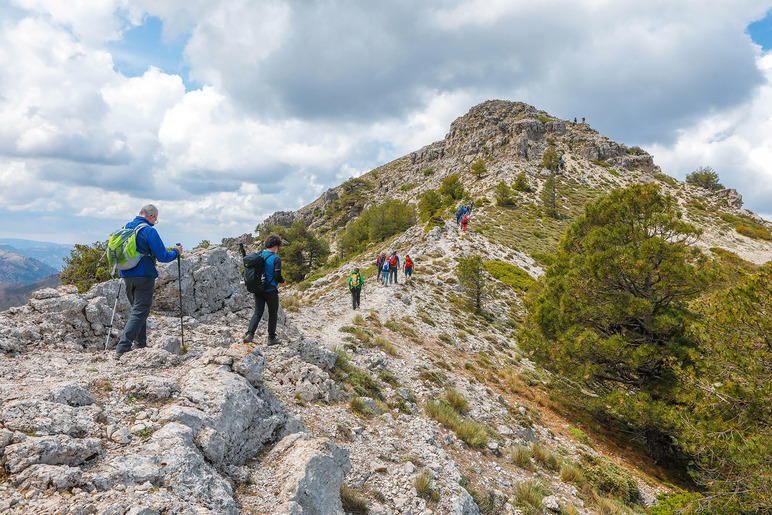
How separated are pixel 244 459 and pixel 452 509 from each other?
3.27 m

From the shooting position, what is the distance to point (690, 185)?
249ft

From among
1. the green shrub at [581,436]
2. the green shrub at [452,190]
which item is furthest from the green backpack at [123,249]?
the green shrub at [452,190]

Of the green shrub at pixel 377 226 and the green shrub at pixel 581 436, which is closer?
the green shrub at pixel 581 436

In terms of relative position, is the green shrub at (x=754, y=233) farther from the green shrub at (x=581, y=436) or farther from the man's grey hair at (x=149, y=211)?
the man's grey hair at (x=149, y=211)

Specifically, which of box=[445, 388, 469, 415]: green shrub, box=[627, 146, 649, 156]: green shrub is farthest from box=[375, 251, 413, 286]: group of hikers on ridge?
box=[627, 146, 649, 156]: green shrub

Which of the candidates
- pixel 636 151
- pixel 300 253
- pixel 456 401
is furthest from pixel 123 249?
pixel 636 151

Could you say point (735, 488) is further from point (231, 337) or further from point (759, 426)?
point (231, 337)

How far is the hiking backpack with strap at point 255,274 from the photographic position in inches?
281

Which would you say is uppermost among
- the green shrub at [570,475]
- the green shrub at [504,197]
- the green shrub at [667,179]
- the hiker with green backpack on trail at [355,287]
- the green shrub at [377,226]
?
the green shrub at [667,179]

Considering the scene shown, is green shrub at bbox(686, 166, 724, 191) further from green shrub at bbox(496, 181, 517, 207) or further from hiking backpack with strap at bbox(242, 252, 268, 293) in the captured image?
hiking backpack with strap at bbox(242, 252, 268, 293)

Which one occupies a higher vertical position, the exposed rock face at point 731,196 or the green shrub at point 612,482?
the exposed rock face at point 731,196

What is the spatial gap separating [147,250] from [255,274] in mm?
1960

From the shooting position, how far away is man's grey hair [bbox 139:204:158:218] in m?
6.30

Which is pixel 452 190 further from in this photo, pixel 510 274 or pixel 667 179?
pixel 667 179
